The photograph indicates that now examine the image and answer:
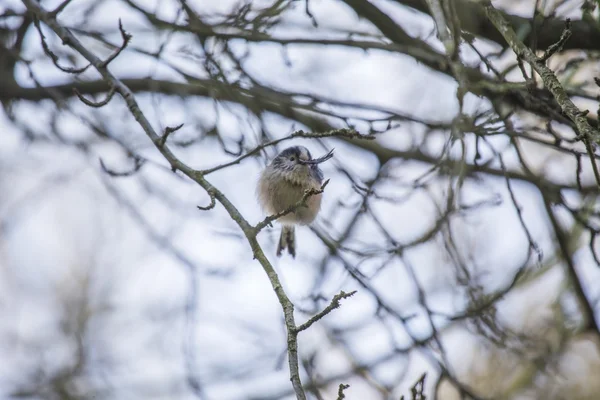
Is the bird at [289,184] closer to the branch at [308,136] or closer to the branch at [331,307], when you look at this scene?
the branch at [308,136]

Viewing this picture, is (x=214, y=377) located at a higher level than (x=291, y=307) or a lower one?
higher

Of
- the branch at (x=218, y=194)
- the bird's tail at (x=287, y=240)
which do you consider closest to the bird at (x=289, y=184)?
the bird's tail at (x=287, y=240)

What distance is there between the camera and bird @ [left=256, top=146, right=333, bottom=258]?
5477 millimetres

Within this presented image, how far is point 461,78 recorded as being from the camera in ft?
12.2

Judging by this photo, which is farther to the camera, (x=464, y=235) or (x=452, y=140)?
(x=464, y=235)

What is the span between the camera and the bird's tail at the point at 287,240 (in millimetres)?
6277

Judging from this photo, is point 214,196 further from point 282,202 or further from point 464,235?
point 464,235

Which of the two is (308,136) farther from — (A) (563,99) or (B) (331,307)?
(A) (563,99)

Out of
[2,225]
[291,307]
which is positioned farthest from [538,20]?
A: [2,225]

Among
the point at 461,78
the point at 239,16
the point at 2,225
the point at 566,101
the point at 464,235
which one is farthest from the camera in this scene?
the point at 2,225

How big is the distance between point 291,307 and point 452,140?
152 centimetres

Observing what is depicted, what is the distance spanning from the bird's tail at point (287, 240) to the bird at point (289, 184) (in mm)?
375

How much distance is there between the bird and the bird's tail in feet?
1.23

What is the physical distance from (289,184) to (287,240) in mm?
892
